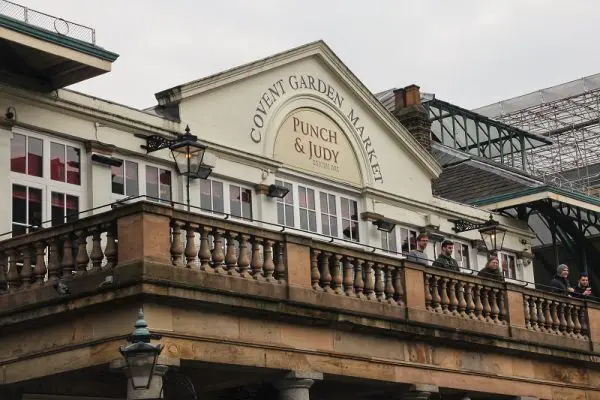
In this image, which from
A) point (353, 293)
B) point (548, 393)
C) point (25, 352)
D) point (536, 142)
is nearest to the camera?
point (25, 352)

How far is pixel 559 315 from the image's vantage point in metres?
23.0

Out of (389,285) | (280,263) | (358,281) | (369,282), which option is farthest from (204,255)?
(389,285)

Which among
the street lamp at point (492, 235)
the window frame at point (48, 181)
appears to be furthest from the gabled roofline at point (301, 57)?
the street lamp at point (492, 235)

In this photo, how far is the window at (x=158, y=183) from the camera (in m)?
21.3

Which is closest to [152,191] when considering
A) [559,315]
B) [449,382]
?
[449,382]

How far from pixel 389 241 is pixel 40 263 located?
10.8 meters

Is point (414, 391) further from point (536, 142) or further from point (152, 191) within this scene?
point (536, 142)

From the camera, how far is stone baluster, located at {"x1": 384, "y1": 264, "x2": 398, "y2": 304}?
19.4m

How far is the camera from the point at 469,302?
822 inches

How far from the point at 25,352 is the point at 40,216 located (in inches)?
126

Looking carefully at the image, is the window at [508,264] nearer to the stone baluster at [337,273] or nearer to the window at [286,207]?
the window at [286,207]

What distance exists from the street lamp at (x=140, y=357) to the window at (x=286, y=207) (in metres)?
9.69

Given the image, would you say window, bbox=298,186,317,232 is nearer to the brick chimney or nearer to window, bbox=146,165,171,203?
window, bbox=146,165,171,203

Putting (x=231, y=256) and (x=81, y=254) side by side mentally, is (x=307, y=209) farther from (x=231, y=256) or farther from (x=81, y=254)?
(x=81, y=254)
